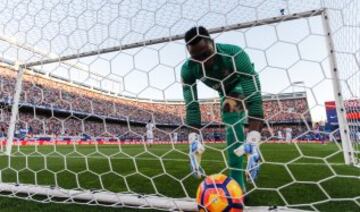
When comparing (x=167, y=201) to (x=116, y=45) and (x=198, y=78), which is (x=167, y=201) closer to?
(x=198, y=78)

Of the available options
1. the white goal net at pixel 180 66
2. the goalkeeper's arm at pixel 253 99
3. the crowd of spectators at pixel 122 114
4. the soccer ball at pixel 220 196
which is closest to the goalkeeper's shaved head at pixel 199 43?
the white goal net at pixel 180 66

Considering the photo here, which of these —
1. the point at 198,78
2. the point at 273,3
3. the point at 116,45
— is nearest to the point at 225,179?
the point at 198,78

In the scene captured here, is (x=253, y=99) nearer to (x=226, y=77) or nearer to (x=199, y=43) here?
(x=226, y=77)

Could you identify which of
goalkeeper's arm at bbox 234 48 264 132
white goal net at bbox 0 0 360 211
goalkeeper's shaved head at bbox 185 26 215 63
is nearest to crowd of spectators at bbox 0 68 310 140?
white goal net at bbox 0 0 360 211

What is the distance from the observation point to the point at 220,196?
5.16 ft

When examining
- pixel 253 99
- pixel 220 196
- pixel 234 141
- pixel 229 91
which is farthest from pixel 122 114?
pixel 220 196

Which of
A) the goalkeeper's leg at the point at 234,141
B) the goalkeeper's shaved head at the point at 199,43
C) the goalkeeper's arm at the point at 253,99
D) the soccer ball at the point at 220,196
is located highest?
the goalkeeper's shaved head at the point at 199,43

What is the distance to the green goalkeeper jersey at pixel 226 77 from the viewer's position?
188 cm

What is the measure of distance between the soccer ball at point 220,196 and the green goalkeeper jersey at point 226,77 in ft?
1.56

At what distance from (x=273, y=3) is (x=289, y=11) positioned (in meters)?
0.14

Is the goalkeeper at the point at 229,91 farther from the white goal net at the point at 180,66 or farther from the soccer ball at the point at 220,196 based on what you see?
the soccer ball at the point at 220,196

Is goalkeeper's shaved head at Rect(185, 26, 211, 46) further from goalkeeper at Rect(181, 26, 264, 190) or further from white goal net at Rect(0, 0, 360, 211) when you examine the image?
white goal net at Rect(0, 0, 360, 211)

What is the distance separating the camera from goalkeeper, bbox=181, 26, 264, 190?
1.89 meters

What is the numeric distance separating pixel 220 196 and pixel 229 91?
1.03m
